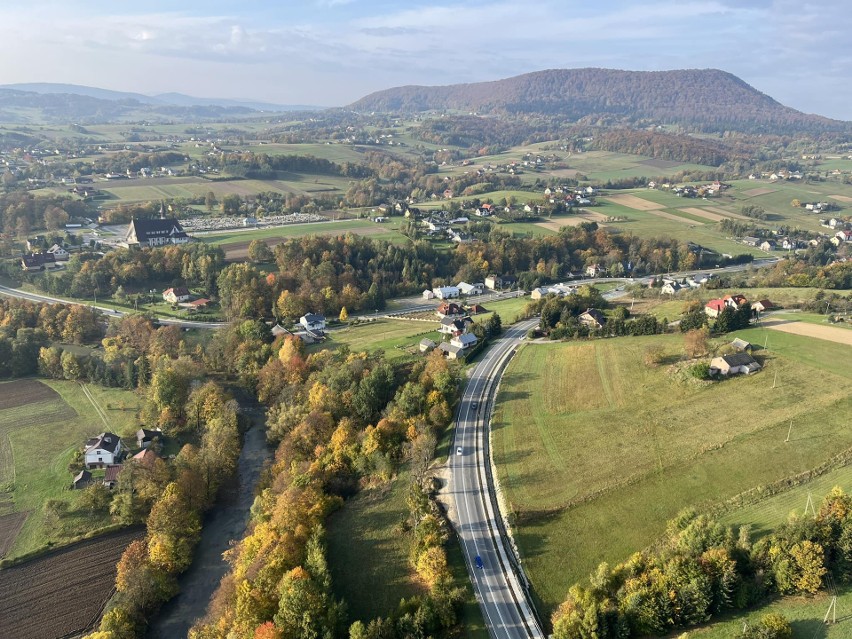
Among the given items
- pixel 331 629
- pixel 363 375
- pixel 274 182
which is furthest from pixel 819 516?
pixel 274 182

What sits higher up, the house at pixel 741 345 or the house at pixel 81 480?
the house at pixel 741 345

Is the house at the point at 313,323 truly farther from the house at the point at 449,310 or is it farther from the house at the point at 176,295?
the house at the point at 176,295

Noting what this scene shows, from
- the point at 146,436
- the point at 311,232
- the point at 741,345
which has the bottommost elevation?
the point at 146,436

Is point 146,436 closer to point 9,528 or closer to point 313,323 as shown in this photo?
point 9,528

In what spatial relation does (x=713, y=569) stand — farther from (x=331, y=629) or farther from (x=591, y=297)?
(x=591, y=297)

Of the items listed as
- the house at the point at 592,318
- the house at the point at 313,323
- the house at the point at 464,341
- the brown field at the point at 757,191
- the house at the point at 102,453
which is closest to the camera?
the house at the point at 102,453

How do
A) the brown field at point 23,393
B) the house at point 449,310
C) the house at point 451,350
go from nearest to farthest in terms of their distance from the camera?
the brown field at point 23,393
the house at point 451,350
the house at point 449,310

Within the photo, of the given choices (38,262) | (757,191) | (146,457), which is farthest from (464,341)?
(757,191)

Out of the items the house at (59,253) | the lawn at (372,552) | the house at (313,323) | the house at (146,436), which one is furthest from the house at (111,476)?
the house at (59,253)

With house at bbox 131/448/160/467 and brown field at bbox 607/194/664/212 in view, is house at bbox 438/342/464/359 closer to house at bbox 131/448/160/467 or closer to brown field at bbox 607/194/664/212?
house at bbox 131/448/160/467
